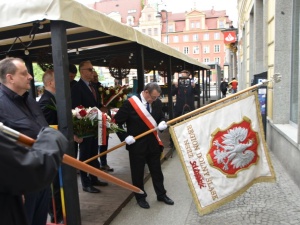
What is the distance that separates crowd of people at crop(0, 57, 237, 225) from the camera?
1485mm

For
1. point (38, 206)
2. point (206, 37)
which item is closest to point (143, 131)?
point (38, 206)

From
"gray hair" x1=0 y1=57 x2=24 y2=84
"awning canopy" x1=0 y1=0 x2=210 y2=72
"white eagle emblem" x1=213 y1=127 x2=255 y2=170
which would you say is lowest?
"white eagle emblem" x1=213 y1=127 x2=255 y2=170

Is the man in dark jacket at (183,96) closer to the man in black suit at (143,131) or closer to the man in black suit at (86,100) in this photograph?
the man in black suit at (86,100)

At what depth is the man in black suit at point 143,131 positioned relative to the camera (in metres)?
4.06

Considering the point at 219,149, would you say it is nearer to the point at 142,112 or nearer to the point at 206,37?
the point at 142,112

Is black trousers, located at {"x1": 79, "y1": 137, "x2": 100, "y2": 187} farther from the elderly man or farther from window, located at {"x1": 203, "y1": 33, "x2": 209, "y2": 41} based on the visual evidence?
window, located at {"x1": 203, "y1": 33, "x2": 209, "y2": 41}

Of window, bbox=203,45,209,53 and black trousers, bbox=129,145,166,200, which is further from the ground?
window, bbox=203,45,209,53

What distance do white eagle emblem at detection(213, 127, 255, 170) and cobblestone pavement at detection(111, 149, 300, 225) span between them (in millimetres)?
633

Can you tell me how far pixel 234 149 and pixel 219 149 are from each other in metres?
0.19

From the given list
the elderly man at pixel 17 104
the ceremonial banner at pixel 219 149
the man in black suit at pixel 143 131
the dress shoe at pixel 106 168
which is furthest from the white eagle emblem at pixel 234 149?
the dress shoe at pixel 106 168

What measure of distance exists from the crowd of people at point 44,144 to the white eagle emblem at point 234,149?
77 centimetres

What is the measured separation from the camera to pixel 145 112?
13.4 ft

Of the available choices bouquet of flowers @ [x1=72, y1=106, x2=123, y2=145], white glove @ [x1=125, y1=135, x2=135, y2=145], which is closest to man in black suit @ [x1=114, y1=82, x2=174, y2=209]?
white glove @ [x1=125, y1=135, x2=135, y2=145]

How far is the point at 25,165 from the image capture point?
4.74 ft
